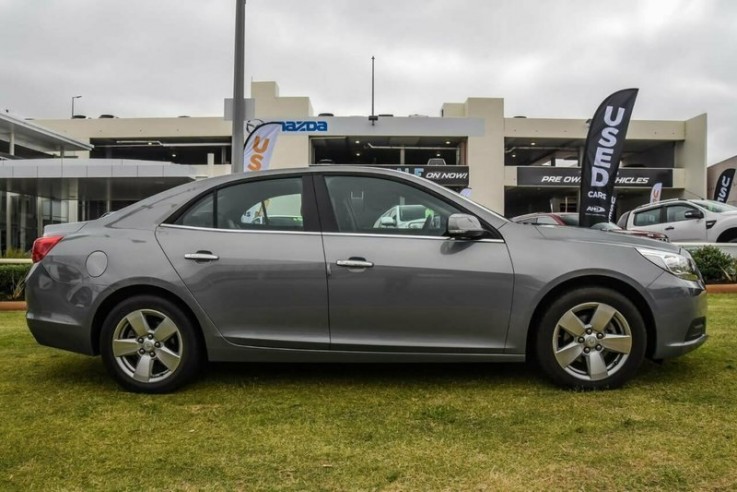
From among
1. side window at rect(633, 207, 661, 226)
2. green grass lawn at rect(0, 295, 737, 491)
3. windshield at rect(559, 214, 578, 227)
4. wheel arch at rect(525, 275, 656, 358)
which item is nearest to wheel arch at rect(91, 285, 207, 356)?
green grass lawn at rect(0, 295, 737, 491)

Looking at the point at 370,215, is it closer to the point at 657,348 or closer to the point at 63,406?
the point at 657,348

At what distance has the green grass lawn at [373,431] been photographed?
2469 mm

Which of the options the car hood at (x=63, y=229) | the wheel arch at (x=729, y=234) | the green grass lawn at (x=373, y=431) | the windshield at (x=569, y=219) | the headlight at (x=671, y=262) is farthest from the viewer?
the windshield at (x=569, y=219)

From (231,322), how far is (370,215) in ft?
3.72

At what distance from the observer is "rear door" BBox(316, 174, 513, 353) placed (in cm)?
347

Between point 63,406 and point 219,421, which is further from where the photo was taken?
point 63,406

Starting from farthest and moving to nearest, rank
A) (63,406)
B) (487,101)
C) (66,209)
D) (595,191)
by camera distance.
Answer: (487,101) < (66,209) < (595,191) < (63,406)

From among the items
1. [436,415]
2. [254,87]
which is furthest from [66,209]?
[436,415]

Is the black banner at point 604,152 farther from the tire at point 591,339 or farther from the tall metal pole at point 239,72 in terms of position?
the tire at point 591,339

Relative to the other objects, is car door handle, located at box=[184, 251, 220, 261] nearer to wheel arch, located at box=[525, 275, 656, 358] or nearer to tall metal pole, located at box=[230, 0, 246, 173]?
wheel arch, located at box=[525, 275, 656, 358]

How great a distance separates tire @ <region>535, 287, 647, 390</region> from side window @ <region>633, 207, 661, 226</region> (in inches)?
450

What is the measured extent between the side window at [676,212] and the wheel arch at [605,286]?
35.2 ft

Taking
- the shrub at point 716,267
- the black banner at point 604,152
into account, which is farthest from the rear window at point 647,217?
the shrub at point 716,267

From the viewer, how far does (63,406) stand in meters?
3.47
